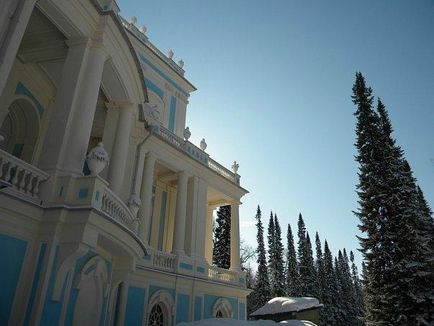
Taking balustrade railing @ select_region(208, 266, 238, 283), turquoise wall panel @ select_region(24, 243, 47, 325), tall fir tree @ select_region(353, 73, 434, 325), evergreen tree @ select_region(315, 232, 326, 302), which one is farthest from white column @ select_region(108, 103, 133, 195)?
evergreen tree @ select_region(315, 232, 326, 302)

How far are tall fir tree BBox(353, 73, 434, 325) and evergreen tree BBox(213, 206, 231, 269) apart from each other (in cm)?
2840

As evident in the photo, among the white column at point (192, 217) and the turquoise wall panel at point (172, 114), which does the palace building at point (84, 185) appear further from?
the turquoise wall panel at point (172, 114)

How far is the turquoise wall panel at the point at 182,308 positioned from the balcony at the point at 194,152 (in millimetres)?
7702

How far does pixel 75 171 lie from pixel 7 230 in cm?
201

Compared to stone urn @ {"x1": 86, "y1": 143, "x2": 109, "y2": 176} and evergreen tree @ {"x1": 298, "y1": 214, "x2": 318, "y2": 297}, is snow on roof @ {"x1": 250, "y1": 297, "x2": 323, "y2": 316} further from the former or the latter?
evergreen tree @ {"x1": 298, "y1": 214, "x2": 318, "y2": 297}

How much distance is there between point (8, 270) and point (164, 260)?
10.9 m

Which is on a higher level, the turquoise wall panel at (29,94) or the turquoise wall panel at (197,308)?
the turquoise wall panel at (29,94)

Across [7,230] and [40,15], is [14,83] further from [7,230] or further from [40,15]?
[7,230]

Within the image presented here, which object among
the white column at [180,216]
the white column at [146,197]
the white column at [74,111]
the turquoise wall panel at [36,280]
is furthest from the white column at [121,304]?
the white column at [74,111]

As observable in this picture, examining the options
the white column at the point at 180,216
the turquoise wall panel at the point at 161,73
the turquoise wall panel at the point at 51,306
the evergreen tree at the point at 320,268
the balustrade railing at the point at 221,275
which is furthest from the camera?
the evergreen tree at the point at 320,268

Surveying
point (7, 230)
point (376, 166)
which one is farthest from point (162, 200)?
point (7, 230)

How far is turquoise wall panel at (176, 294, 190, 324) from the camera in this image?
1711cm

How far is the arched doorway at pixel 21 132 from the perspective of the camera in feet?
43.0

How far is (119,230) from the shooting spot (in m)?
9.12
